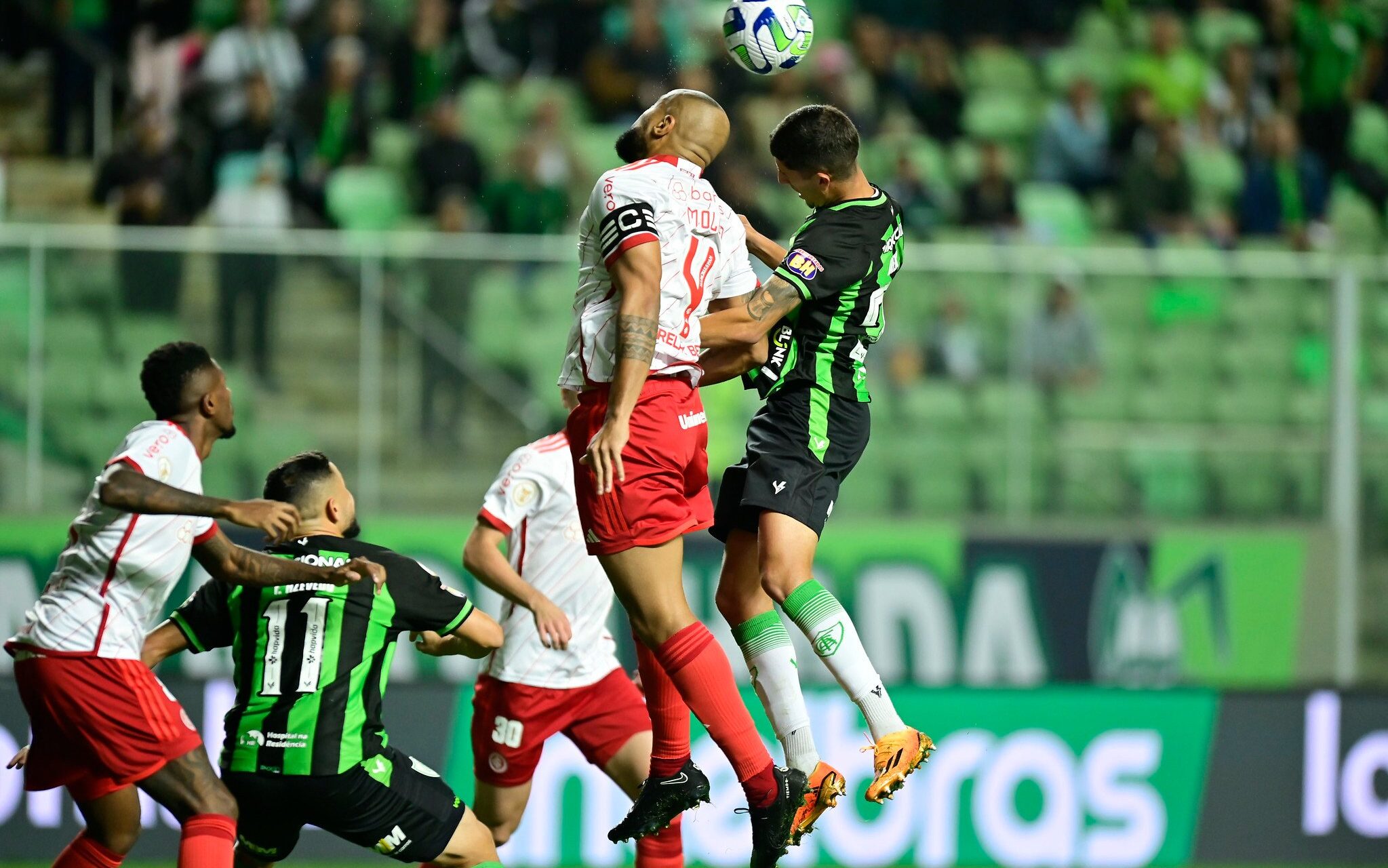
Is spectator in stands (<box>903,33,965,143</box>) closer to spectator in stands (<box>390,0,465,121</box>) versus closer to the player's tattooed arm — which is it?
spectator in stands (<box>390,0,465,121</box>)

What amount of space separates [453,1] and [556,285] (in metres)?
3.50

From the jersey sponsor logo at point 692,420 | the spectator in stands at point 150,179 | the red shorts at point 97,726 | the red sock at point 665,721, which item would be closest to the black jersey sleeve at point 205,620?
the red shorts at point 97,726

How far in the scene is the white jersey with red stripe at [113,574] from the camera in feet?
17.9

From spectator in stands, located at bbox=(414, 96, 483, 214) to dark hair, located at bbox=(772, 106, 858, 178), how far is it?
6.59 metres

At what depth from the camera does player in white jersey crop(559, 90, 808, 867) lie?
499 centimetres

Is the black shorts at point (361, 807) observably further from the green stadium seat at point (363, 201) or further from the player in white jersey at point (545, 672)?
the green stadium seat at point (363, 201)

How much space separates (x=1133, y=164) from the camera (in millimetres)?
13281

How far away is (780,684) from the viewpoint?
214 inches

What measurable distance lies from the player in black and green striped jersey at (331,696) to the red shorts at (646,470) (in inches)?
21.1

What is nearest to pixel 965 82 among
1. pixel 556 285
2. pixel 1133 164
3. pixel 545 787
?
pixel 1133 164

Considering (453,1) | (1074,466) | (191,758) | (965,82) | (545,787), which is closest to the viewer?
(191,758)

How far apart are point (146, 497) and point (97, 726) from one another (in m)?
0.80

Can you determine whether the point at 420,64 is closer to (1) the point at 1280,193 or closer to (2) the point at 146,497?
(1) the point at 1280,193

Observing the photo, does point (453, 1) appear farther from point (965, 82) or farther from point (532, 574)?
point (532, 574)
